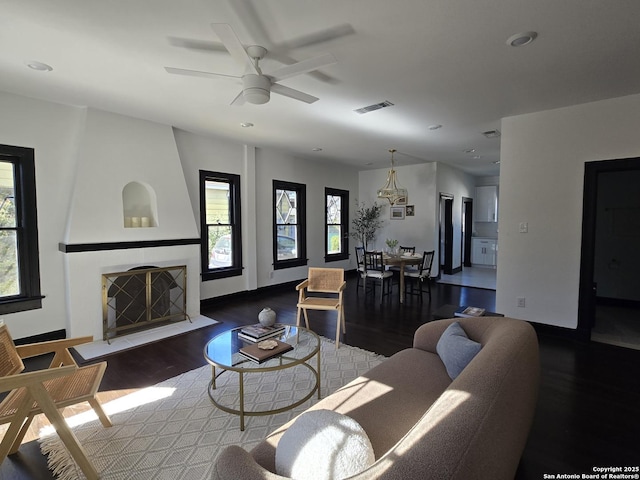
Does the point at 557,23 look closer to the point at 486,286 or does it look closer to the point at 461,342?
the point at 461,342

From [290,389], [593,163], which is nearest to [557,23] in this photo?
[593,163]

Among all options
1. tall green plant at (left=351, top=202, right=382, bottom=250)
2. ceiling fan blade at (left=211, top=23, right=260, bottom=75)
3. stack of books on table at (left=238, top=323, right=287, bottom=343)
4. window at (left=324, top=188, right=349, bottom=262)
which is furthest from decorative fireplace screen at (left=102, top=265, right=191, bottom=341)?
tall green plant at (left=351, top=202, right=382, bottom=250)

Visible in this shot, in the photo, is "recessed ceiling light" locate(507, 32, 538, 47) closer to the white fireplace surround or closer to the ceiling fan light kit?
the ceiling fan light kit

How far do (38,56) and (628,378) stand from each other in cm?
569

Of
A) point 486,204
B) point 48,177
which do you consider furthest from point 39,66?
point 486,204

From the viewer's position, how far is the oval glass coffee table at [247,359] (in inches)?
83.0

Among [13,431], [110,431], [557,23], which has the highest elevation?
[557,23]

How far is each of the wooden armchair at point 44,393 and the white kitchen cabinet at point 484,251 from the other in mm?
9183

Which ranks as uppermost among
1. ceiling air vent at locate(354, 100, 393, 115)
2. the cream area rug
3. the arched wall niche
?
ceiling air vent at locate(354, 100, 393, 115)

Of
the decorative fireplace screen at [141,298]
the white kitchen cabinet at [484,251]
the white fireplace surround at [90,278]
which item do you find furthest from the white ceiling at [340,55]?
the white kitchen cabinet at [484,251]

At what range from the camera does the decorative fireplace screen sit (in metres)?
3.81

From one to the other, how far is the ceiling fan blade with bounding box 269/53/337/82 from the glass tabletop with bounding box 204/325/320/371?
202 centimetres

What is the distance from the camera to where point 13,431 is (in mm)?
1664

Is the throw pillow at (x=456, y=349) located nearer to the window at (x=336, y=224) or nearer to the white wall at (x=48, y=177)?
the white wall at (x=48, y=177)
